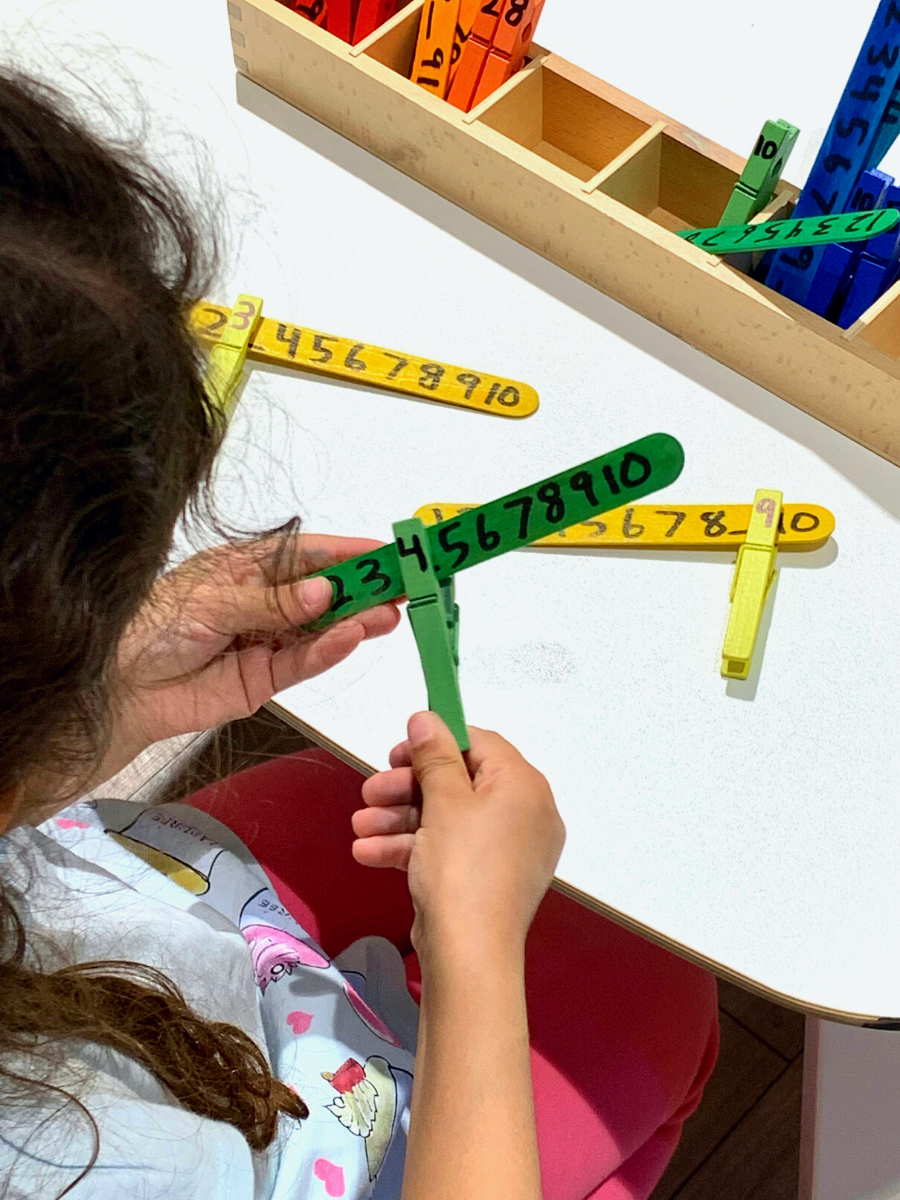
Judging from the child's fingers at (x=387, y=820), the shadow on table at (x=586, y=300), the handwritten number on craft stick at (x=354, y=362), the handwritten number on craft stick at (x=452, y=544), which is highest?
the shadow on table at (x=586, y=300)

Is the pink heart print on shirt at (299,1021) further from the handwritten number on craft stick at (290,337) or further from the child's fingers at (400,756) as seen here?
the handwritten number on craft stick at (290,337)

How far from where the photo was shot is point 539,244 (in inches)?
31.2

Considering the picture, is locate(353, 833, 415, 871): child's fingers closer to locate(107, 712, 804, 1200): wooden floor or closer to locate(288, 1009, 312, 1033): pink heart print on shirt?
locate(288, 1009, 312, 1033): pink heart print on shirt

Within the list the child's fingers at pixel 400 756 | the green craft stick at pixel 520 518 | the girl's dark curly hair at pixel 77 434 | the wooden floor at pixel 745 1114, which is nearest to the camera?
the girl's dark curly hair at pixel 77 434

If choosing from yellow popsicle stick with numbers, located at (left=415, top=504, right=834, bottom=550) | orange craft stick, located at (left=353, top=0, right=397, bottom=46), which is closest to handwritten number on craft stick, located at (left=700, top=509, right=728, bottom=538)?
yellow popsicle stick with numbers, located at (left=415, top=504, right=834, bottom=550)

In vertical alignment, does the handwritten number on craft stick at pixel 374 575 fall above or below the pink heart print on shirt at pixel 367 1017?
above

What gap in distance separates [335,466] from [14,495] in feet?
1.11

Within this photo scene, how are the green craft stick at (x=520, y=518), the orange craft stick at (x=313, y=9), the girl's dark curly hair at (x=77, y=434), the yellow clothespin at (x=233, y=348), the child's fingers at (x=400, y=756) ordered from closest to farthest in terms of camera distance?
1. the girl's dark curly hair at (x=77, y=434)
2. the green craft stick at (x=520, y=518)
3. the child's fingers at (x=400, y=756)
4. the yellow clothespin at (x=233, y=348)
5. the orange craft stick at (x=313, y=9)

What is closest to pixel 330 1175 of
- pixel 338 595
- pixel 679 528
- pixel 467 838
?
pixel 467 838

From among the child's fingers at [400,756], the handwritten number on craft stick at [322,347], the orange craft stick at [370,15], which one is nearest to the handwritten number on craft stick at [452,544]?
the child's fingers at [400,756]

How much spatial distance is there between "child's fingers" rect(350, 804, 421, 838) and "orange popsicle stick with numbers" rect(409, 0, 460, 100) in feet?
1.61

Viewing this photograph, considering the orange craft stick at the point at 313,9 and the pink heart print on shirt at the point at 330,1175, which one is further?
the orange craft stick at the point at 313,9

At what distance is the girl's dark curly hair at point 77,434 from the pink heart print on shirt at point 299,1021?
10 centimetres

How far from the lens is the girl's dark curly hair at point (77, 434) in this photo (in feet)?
1.27
